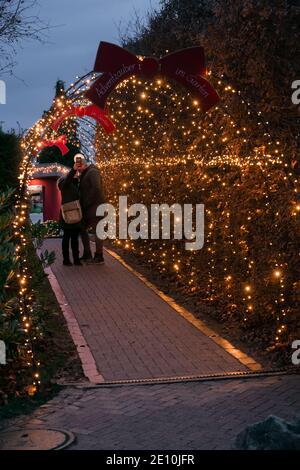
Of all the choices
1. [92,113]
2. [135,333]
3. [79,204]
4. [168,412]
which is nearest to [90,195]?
[79,204]

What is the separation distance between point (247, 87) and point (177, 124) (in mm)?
3273

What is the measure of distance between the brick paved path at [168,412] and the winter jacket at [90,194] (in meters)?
7.87

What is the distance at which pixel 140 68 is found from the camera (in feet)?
32.5

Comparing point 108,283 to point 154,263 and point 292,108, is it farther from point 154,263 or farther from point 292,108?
point 292,108

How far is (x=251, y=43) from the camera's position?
27.6ft

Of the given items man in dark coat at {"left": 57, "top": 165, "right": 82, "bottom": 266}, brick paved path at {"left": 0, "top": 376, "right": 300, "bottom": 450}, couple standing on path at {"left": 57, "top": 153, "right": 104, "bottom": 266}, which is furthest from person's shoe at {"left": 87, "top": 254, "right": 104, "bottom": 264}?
brick paved path at {"left": 0, "top": 376, "right": 300, "bottom": 450}

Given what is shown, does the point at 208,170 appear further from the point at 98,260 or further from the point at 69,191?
the point at 98,260

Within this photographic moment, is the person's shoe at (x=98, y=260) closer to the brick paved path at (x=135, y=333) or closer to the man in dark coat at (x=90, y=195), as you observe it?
the man in dark coat at (x=90, y=195)

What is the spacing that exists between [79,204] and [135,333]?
5589 millimetres

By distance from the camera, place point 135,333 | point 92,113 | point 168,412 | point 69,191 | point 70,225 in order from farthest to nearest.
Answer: point 92,113
point 69,191
point 70,225
point 135,333
point 168,412

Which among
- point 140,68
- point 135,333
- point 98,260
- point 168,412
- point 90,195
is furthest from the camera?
point 98,260

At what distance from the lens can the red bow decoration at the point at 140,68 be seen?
9.45 m
